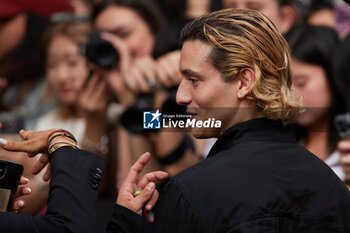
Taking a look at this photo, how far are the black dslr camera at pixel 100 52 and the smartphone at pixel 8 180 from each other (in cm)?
146

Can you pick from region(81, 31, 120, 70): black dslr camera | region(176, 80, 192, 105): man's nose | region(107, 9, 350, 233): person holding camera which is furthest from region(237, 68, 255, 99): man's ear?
region(81, 31, 120, 70): black dslr camera

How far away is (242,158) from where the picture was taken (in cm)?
133

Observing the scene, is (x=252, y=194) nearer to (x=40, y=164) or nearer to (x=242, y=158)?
(x=242, y=158)

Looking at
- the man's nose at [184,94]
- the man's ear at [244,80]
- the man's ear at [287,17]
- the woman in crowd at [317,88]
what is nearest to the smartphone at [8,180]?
the man's nose at [184,94]

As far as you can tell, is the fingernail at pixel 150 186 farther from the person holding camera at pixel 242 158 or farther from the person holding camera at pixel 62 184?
the person holding camera at pixel 62 184

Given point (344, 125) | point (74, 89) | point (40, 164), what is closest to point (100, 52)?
point (74, 89)

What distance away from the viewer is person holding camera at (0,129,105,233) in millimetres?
1338

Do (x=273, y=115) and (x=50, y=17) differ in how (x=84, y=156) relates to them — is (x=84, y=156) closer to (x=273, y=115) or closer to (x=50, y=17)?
(x=273, y=115)

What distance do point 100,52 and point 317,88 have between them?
3.41 feet

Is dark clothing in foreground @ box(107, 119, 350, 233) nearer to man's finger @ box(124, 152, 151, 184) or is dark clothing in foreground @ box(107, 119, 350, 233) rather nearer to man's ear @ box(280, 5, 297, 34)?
man's finger @ box(124, 152, 151, 184)

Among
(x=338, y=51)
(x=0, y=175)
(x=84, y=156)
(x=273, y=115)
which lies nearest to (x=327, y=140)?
(x=338, y=51)

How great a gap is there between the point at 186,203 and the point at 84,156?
0.33 m

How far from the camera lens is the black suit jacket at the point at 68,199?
133 centimetres

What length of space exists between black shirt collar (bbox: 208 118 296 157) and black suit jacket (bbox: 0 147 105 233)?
317 mm
